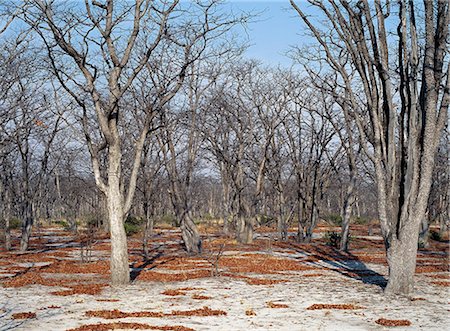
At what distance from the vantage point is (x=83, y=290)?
13.3 meters

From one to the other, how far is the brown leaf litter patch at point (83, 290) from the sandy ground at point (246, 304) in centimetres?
22

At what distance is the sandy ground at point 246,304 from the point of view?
9461mm

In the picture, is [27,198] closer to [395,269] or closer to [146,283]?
[146,283]

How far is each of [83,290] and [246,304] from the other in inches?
173

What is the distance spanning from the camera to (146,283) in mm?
15164

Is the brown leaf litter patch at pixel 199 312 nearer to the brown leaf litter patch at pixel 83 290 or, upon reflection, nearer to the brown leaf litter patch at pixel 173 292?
the brown leaf litter patch at pixel 173 292

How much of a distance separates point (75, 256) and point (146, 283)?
10.8 metres

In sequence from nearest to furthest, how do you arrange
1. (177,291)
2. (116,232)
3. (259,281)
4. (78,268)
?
(177,291) → (116,232) → (259,281) → (78,268)

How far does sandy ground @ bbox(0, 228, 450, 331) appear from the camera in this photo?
31.0 ft

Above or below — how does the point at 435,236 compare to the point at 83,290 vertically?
above

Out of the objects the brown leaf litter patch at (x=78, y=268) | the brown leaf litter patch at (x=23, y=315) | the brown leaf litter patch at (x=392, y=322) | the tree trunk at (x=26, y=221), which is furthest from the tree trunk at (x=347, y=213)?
the brown leaf litter patch at (x=23, y=315)

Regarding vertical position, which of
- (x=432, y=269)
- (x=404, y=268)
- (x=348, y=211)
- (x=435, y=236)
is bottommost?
(x=432, y=269)

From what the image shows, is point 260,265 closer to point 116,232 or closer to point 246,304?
point 116,232

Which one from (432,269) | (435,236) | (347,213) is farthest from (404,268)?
(435,236)
